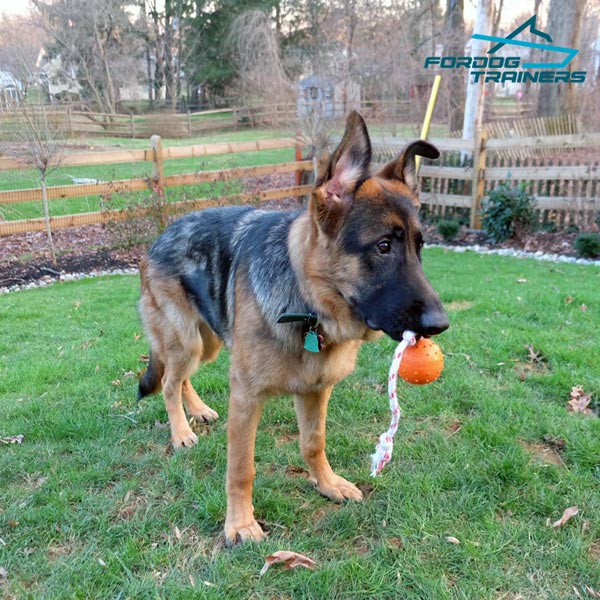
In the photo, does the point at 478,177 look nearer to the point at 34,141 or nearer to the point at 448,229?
the point at 448,229

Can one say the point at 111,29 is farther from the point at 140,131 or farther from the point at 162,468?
the point at 162,468

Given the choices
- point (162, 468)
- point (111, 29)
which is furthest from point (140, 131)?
point (162, 468)

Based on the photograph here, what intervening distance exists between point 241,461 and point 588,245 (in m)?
9.95

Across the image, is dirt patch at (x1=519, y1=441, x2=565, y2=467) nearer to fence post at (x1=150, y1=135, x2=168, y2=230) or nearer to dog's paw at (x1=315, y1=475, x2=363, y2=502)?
dog's paw at (x1=315, y1=475, x2=363, y2=502)

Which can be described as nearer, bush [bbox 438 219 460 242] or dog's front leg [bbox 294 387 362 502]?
dog's front leg [bbox 294 387 362 502]

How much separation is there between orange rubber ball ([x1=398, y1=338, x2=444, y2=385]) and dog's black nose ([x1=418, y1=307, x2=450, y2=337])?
1.12ft

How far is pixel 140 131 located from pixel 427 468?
108ft

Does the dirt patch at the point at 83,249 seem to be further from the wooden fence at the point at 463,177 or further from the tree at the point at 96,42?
the tree at the point at 96,42

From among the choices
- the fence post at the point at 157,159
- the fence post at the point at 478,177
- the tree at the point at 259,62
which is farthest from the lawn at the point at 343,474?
the tree at the point at 259,62

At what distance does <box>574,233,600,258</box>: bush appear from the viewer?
10.6 meters

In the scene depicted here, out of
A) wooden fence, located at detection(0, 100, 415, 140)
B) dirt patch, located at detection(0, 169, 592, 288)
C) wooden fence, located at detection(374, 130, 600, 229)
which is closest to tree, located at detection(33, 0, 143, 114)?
wooden fence, located at detection(0, 100, 415, 140)

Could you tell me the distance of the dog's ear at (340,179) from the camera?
2613 millimetres

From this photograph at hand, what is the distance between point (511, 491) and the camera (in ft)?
10.7

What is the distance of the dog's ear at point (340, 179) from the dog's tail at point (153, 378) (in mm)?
2077
